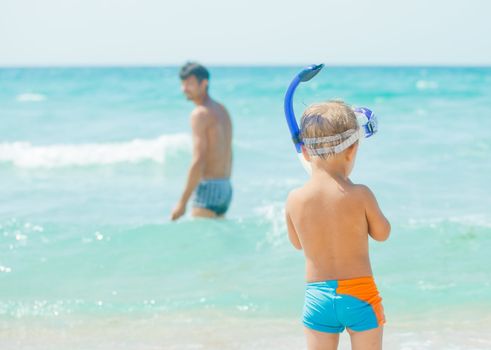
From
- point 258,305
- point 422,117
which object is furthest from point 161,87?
point 258,305

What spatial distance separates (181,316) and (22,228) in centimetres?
267

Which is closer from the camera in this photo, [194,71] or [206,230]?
[194,71]

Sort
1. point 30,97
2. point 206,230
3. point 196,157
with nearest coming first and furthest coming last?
point 196,157, point 206,230, point 30,97

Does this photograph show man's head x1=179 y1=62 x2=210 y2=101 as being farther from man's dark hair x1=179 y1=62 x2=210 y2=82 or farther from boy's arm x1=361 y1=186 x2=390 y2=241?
boy's arm x1=361 y1=186 x2=390 y2=241

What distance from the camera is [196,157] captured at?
567cm

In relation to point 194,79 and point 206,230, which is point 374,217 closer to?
point 194,79

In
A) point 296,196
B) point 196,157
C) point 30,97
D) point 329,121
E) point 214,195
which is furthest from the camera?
point 30,97

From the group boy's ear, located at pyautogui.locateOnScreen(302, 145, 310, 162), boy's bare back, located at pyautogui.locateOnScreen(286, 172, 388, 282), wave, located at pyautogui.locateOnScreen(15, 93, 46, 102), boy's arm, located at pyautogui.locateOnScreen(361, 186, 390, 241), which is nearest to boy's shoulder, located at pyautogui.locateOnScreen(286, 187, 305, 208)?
boy's bare back, located at pyautogui.locateOnScreen(286, 172, 388, 282)

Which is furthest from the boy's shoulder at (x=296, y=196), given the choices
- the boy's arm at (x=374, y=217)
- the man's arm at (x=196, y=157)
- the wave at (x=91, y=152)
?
the wave at (x=91, y=152)

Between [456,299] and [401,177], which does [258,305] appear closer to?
[456,299]

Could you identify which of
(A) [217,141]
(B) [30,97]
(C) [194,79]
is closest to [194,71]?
(C) [194,79]

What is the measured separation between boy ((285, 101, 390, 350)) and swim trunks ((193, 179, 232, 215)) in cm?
321

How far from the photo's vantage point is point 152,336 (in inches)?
167

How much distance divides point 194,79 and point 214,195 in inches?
37.9
